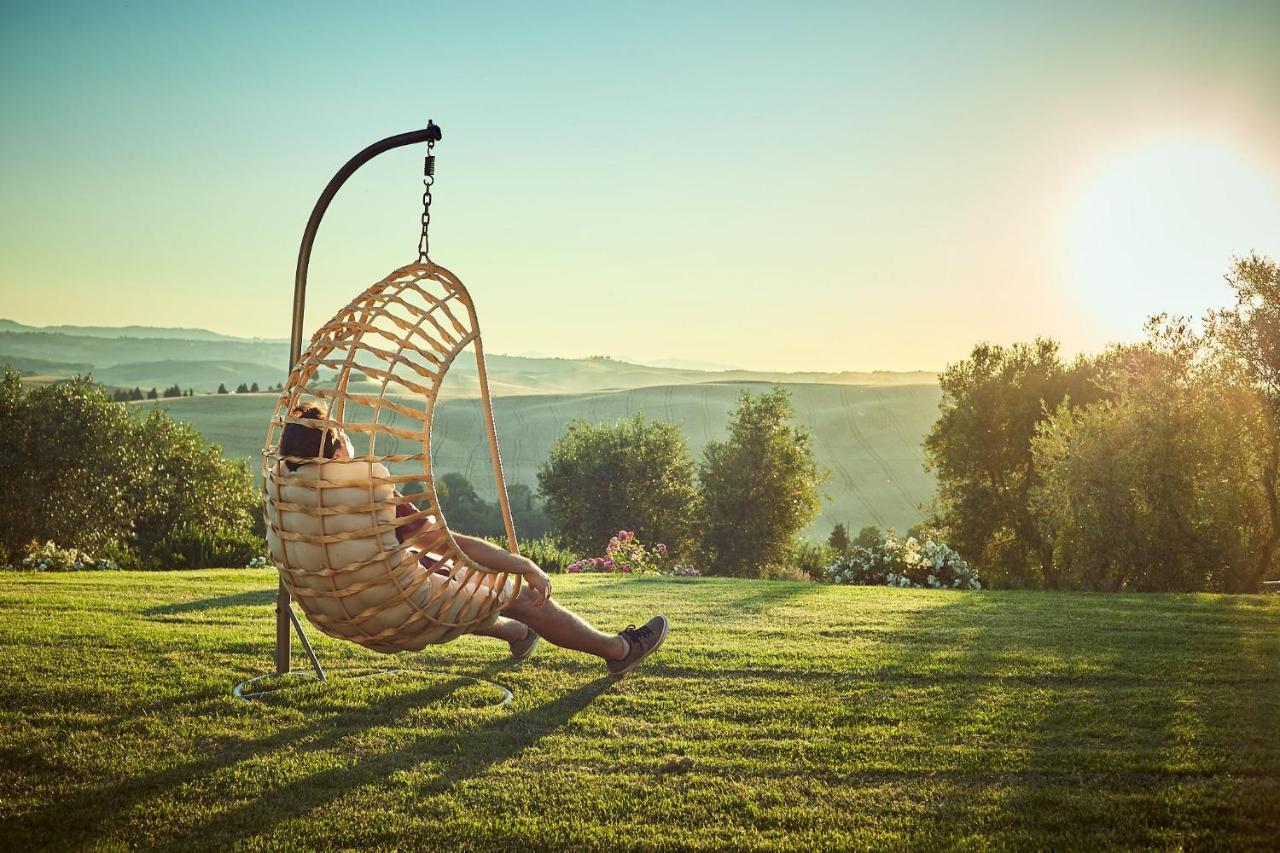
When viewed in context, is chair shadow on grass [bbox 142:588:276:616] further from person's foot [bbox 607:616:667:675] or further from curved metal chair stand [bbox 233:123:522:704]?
person's foot [bbox 607:616:667:675]

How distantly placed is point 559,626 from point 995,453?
2073 cm

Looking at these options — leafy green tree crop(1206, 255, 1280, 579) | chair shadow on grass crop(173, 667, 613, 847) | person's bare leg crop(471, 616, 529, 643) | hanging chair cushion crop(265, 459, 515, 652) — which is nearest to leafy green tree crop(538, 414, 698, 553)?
leafy green tree crop(1206, 255, 1280, 579)

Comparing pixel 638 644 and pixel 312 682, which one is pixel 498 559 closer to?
pixel 638 644

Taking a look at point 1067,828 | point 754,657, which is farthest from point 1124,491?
point 1067,828

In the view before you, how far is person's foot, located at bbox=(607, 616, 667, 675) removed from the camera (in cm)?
538

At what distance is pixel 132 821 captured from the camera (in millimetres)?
3357

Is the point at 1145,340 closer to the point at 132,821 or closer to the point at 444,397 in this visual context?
the point at 132,821

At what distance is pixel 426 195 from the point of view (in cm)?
541

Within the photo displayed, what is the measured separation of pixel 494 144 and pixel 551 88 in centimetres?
225

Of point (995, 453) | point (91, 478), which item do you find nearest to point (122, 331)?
point (91, 478)

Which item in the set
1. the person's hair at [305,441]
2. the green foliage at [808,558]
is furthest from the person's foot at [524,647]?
the green foliage at [808,558]

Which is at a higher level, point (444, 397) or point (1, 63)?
point (1, 63)

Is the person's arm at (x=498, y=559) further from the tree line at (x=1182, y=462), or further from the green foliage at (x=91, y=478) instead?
the green foliage at (x=91, y=478)

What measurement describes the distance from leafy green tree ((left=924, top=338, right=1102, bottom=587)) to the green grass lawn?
17.0 metres
